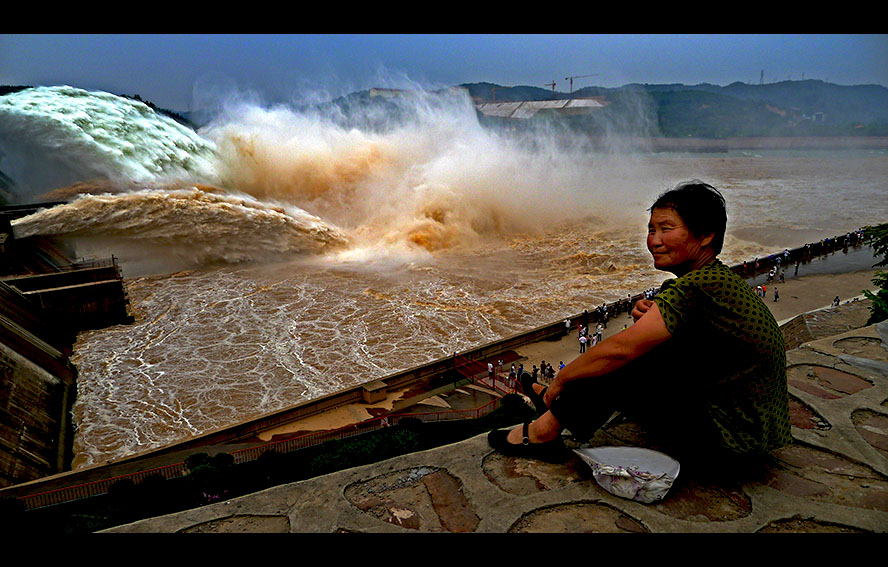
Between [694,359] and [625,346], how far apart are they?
296 millimetres

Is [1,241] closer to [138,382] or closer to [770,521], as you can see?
[138,382]

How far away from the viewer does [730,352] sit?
202 cm

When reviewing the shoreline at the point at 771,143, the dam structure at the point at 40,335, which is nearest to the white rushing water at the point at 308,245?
the dam structure at the point at 40,335

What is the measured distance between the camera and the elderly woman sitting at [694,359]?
1960 millimetres

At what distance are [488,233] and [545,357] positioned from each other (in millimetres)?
15568

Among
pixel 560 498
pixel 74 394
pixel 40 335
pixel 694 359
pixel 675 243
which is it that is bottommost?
pixel 74 394

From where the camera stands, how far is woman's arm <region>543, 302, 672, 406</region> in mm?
1926

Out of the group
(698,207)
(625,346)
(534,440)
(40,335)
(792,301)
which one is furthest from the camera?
(792,301)

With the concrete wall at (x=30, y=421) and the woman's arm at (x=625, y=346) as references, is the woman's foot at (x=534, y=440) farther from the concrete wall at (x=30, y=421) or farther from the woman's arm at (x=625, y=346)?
the concrete wall at (x=30, y=421)

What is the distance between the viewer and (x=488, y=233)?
27.7m

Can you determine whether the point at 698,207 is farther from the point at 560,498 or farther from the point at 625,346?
the point at 560,498

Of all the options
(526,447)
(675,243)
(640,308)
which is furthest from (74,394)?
(675,243)

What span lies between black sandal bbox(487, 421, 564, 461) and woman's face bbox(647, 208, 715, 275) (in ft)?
2.84

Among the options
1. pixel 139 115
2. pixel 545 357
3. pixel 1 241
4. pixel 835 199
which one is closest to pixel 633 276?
pixel 545 357
